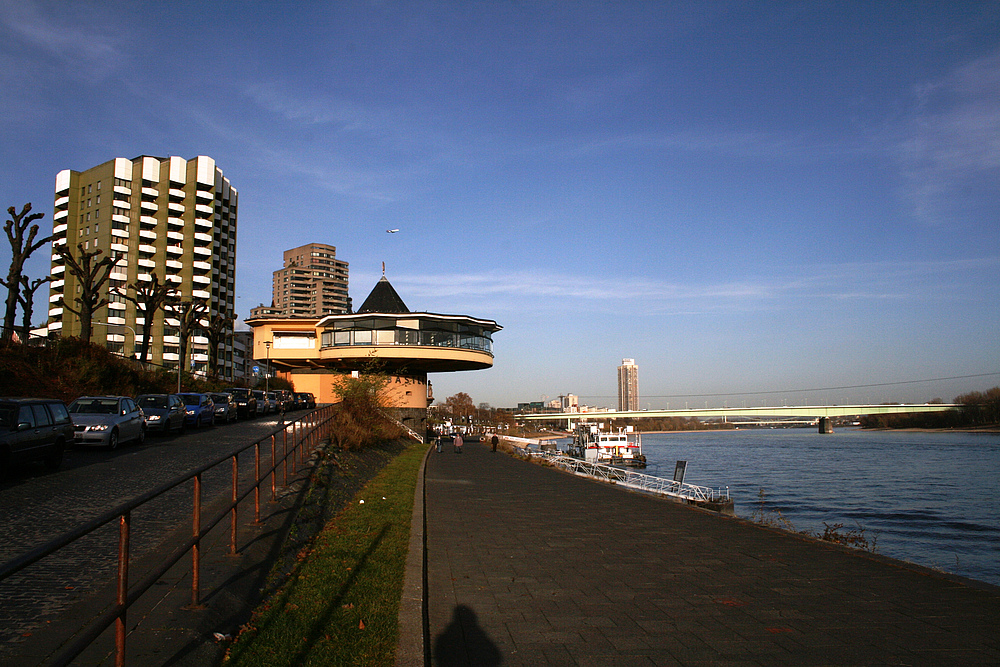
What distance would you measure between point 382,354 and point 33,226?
24.7 metres

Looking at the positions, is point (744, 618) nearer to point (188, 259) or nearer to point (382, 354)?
point (382, 354)

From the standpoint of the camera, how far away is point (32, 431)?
43.2ft

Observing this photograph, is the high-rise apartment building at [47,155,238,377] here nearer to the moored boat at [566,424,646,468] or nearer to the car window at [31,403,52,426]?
the moored boat at [566,424,646,468]

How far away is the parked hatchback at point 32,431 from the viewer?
40.7ft

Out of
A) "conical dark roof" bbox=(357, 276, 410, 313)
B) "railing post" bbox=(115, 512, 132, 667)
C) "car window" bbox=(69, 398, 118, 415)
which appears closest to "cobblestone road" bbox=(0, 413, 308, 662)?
"railing post" bbox=(115, 512, 132, 667)

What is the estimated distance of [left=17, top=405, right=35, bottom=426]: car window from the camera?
1314 cm

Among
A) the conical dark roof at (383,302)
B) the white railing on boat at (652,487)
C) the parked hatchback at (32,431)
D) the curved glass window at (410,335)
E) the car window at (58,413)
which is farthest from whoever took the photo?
the conical dark roof at (383,302)

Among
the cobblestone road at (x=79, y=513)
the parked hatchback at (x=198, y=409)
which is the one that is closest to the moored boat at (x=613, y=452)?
the parked hatchback at (x=198, y=409)

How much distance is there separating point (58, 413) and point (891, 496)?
3864cm

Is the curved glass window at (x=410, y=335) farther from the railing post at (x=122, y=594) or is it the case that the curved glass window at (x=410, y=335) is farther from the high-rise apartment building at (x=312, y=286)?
the high-rise apartment building at (x=312, y=286)


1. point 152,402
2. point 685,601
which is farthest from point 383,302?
point 685,601

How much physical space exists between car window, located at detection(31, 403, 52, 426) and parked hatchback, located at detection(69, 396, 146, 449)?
296cm

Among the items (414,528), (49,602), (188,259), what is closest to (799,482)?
(414,528)

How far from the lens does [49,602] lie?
564 cm
